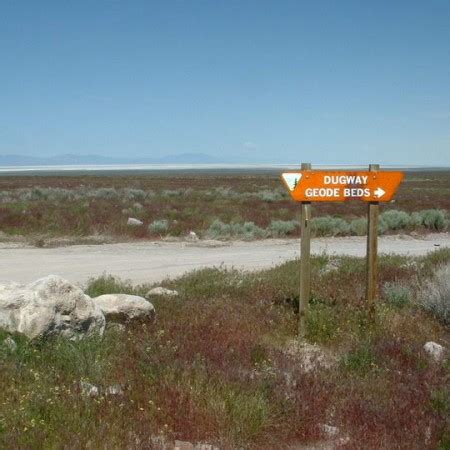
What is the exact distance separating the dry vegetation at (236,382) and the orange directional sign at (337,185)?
150 cm

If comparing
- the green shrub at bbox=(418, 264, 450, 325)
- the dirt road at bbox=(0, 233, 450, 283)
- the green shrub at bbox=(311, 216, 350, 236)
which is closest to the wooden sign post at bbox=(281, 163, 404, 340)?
the green shrub at bbox=(418, 264, 450, 325)

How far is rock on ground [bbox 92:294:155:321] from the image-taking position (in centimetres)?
804

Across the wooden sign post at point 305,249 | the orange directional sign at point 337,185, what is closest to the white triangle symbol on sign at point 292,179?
the orange directional sign at point 337,185

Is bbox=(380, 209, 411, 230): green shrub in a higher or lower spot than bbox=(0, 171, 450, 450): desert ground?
lower

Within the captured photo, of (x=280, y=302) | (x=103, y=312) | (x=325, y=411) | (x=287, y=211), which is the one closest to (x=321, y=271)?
(x=280, y=302)

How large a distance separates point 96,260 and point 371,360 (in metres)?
10.1

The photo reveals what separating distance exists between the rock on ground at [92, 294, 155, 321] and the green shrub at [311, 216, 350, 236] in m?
15.9

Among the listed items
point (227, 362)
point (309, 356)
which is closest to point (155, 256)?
point (309, 356)

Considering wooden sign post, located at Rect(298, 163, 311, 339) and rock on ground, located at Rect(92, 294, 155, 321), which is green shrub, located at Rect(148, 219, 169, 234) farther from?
wooden sign post, located at Rect(298, 163, 311, 339)

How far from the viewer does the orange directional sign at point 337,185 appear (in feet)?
27.2

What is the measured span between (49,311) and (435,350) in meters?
4.25

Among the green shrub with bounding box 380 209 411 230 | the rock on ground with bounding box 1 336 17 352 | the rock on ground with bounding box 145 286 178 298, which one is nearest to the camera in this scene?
the rock on ground with bounding box 1 336 17 352

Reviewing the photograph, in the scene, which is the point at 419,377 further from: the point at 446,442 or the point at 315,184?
the point at 315,184

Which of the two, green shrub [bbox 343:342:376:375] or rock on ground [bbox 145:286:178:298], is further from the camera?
rock on ground [bbox 145:286:178:298]
